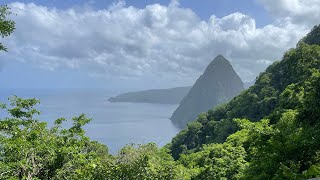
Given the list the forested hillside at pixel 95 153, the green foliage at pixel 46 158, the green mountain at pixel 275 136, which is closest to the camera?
the green foliage at pixel 46 158

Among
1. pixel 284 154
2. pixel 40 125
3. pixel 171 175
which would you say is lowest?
pixel 171 175

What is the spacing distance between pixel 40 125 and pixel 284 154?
43.2 feet

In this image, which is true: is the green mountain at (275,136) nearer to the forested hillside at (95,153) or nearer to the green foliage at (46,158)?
the forested hillside at (95,153)

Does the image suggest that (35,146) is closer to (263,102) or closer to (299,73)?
(299,73)

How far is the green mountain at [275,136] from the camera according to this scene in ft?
58.2

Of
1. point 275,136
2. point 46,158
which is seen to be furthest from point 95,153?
point 275,136

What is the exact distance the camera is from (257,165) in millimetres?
20844

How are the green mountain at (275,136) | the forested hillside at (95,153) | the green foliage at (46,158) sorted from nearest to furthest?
1. the green foliage at (46,158)
2. the forested hillside at (95,153)
3. the green mountain at (275,136)

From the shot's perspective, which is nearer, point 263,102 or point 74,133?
point 74,133

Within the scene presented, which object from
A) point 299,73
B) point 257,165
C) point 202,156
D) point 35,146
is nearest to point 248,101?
point 299,73

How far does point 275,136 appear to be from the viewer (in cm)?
1986

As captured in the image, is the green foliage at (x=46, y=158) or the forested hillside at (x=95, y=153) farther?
the forested hillside at (x=95, y=153)

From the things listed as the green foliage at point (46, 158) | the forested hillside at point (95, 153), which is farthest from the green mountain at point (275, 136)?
the green foliage at point (46, 158)

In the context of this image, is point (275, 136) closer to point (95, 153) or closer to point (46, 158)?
point (95, 153)
